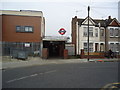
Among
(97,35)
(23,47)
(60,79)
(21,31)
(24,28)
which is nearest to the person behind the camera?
(60,79)

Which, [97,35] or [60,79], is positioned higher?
[97,35]

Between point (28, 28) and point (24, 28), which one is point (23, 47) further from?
point (28, 28)

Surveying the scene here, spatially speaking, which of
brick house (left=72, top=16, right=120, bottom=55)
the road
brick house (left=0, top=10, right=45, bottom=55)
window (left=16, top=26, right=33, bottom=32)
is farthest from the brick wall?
the road

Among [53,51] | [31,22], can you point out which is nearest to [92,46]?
[53,51]

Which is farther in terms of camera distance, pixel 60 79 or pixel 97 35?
pixel 97 35

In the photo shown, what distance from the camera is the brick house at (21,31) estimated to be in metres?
20.3

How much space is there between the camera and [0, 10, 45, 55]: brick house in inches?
798

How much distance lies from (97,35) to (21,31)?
15.6 metres

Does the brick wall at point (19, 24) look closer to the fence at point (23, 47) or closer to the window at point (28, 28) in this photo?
the window at point (28, 28)

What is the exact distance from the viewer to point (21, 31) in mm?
20672

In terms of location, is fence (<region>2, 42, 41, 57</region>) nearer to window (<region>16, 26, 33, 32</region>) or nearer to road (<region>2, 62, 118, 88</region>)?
window (<region>16, 26, 33, 32</region>)

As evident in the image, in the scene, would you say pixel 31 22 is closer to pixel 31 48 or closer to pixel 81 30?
pixel 31 48

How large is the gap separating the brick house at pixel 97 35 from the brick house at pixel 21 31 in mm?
7908

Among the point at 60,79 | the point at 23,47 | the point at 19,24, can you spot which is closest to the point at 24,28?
the point at 19,24
